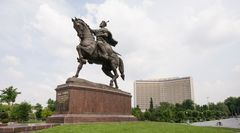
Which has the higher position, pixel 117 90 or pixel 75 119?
pixel 117 90

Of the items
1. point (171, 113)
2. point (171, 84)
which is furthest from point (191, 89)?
point (171, 113)

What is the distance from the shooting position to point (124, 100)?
1573 centimetres

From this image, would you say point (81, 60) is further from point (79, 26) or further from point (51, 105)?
point (51, 105)

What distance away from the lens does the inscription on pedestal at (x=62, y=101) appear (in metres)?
12.3

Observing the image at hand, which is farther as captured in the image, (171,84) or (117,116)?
(171,84)

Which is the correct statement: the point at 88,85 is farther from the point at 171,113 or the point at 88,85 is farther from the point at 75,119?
the point at 171,113

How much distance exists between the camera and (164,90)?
110m

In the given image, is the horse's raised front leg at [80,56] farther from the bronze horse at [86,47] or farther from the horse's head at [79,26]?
the horse's head at [79,26]

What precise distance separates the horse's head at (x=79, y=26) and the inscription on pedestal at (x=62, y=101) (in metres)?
3.09

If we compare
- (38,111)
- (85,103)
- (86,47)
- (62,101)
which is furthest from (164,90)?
(62,101)

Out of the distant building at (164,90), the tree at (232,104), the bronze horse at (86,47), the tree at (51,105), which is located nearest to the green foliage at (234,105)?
the tree at (232,104)

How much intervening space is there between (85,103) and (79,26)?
12.8 feet

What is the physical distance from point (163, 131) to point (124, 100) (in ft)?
16.7

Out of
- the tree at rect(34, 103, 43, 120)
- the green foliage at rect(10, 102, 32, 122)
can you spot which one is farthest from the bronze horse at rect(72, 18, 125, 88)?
the tree at rect(34, 103, 43, 120)
